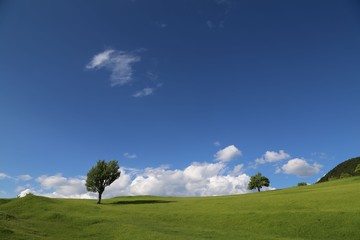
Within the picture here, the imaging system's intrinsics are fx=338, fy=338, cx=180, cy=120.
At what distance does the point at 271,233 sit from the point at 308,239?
4.63 m

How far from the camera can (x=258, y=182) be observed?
13950 cm

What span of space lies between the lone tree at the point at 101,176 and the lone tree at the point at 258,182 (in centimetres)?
6979


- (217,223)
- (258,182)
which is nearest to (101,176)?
(217,223)

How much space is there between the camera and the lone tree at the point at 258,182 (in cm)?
13861

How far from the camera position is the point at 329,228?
1543 inches

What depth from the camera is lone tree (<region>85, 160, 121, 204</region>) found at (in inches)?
3406

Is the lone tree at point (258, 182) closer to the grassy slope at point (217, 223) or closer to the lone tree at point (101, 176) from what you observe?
the lone tree at point (101, 176)

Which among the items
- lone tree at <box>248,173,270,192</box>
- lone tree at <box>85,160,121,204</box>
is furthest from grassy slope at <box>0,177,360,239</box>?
lone tree at <box>248,173,270,192</box>

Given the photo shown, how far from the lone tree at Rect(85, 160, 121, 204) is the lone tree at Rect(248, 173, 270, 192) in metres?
69.8

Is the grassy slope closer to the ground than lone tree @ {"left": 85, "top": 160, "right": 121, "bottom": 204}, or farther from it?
closer to the ground

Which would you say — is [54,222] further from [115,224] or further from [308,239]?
[308,239]

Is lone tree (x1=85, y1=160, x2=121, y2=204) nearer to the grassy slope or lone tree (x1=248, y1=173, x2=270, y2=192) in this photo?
the grassy slope

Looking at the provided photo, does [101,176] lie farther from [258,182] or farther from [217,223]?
[258,182]

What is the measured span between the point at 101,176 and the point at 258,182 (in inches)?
2971
